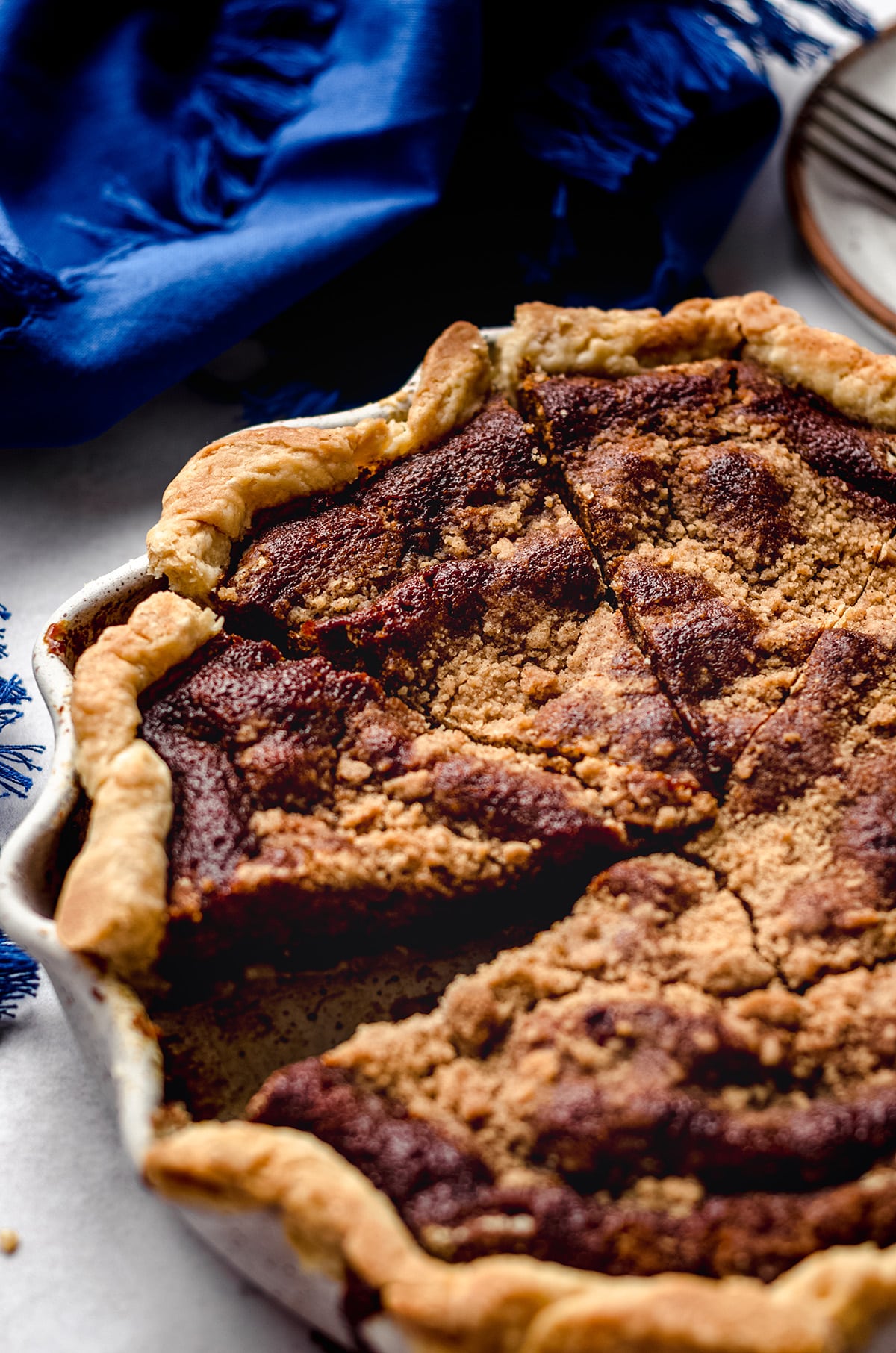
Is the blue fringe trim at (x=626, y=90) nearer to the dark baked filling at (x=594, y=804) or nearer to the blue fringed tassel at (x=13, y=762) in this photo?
the dark baked filling at (x=594, y=804)

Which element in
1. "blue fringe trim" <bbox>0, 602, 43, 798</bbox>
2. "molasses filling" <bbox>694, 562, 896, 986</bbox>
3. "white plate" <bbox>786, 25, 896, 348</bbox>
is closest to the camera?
"molasses filling" <bbox>694, 562, 896, 986</bbox>

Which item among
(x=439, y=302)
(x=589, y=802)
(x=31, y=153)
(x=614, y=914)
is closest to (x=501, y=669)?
(x=589, y=802)

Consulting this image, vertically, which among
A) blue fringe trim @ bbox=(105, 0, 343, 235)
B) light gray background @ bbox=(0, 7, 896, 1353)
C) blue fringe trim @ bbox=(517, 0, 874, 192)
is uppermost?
blue fringe trim @ bbox=(105, 0, 343, 235)

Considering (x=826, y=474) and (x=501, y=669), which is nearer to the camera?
(x=501, y=669)

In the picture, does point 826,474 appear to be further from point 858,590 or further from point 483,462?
point 483,462

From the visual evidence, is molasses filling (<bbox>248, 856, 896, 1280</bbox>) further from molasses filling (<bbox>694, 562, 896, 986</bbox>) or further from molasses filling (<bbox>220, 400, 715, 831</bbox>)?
molasses filling (<bbox>220, 400, 715, 831</bbox>)

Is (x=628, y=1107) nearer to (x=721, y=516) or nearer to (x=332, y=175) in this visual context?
(x=721, y=516)

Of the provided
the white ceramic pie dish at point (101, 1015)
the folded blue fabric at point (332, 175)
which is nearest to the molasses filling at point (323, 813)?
the white ceramic pie dish at point (101, 1015)

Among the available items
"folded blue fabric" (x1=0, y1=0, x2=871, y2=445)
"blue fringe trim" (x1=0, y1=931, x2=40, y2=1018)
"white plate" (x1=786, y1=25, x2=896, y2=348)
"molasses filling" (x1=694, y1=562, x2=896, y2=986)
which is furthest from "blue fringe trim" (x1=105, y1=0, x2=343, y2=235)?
"molasses filling" (x1=694, y1=562, x2=896, y2=986)
